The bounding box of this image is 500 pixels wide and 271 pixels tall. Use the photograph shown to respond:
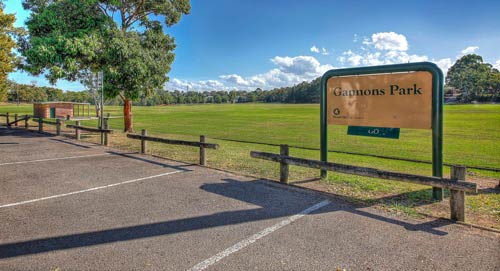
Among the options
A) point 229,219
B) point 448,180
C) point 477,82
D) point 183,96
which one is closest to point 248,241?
point 229,219

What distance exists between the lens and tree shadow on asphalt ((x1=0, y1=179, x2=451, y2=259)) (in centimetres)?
387

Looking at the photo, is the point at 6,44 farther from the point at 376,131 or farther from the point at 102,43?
the point at 376,131

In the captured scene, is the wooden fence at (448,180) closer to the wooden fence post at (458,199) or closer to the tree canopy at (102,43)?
the wooden fence post at (458,199)

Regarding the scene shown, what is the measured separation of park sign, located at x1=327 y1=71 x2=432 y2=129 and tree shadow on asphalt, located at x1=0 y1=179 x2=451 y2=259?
2209 mm

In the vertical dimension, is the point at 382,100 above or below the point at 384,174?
above

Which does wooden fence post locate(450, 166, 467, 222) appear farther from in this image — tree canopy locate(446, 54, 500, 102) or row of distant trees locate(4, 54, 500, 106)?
tree canopy locate(446, 54, 500, 102)

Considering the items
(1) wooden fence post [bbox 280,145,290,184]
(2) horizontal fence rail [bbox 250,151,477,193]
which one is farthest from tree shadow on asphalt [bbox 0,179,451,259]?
(2) horizontal fence rail [bbox 250,151,477,193]

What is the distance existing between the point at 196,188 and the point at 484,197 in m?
5.90

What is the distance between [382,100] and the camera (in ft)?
21.6

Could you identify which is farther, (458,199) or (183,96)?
(183,96)

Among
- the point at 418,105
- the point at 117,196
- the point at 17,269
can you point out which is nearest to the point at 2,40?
the point at 117,196

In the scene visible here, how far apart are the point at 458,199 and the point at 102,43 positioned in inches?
589

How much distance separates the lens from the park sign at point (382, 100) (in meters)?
6.07

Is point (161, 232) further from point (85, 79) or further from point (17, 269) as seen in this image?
point (85, 79)
